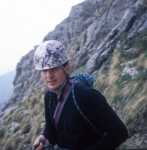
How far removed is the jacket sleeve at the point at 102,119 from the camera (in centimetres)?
270

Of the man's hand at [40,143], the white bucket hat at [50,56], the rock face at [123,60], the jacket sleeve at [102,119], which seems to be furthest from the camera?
the rock face at [123,60]

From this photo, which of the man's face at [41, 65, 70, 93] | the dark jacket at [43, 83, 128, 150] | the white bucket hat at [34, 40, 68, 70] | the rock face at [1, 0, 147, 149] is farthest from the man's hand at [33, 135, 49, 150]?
the rock face at [1, 0, 147, 149]

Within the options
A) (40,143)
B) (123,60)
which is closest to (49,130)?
(40,143)

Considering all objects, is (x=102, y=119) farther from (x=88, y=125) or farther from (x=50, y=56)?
(x=50, y=56)

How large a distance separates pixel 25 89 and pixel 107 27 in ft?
64.5

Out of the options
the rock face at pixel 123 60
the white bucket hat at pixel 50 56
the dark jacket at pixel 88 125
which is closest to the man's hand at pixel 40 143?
the dark jacket at pixel 88 125

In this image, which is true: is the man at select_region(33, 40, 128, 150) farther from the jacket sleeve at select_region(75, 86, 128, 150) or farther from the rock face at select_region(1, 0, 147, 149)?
the rock face at select_region(1, 0, 147, 149)

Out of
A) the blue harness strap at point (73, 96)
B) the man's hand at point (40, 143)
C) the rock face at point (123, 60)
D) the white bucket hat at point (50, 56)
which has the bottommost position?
the rock face at point (123, 60)

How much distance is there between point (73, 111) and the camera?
278 cm

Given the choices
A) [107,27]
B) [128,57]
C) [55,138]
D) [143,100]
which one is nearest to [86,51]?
[107,27]

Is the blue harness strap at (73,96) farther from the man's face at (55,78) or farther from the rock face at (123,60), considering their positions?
the rock face at (123,60)

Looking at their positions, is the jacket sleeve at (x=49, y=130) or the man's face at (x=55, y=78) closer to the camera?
the man's face at (x=55, y=78)

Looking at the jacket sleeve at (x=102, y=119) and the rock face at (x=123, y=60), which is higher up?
the jacket sleeve at (x=102, y=119)

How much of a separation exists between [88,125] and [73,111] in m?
0.17
